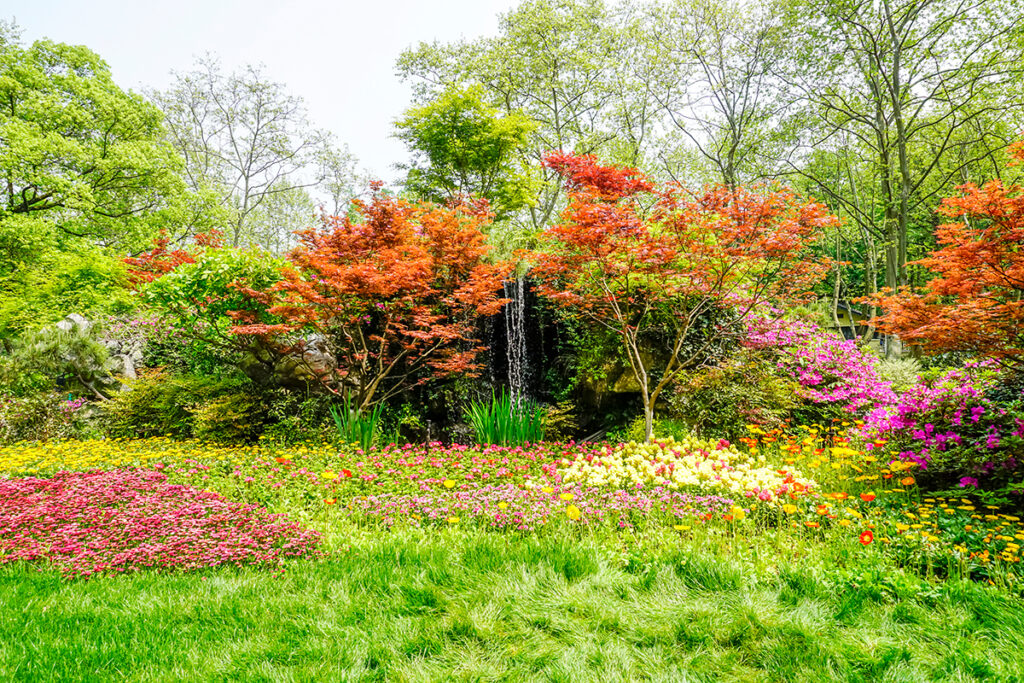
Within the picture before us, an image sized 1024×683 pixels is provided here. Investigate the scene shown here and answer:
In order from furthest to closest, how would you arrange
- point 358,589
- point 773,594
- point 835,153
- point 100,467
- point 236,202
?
point 236,202, point 835,153, point 100,467, point 358,589, point 773,594

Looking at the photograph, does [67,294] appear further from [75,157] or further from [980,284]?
[980,284]

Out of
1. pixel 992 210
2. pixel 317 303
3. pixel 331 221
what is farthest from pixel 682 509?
pixel 331 221

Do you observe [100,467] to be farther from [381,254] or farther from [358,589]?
[358,589]

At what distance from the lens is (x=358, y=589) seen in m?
2.62

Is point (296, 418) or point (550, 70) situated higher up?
point (550, 70)

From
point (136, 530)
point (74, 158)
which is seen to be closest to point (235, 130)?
point (74, 158)

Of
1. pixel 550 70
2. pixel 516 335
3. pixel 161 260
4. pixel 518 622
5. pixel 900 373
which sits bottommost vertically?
pixel 518 622

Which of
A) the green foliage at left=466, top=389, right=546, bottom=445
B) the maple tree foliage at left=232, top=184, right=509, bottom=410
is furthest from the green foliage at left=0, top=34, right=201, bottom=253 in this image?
the green foliage at left=466, top=389, right=546, bottom=445

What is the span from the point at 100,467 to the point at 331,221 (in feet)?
12.5

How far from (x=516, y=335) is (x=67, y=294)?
9538 millimetres

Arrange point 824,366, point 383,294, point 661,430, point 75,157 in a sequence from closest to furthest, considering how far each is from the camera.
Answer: point 383,294 < point 661,430 < point 824,366 < point 75,157

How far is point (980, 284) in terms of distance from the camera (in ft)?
13.6

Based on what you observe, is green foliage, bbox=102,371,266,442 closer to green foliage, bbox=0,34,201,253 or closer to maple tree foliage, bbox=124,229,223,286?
maple tree foliage, bbox=124,229,223,286

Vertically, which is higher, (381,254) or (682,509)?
(381,254)
